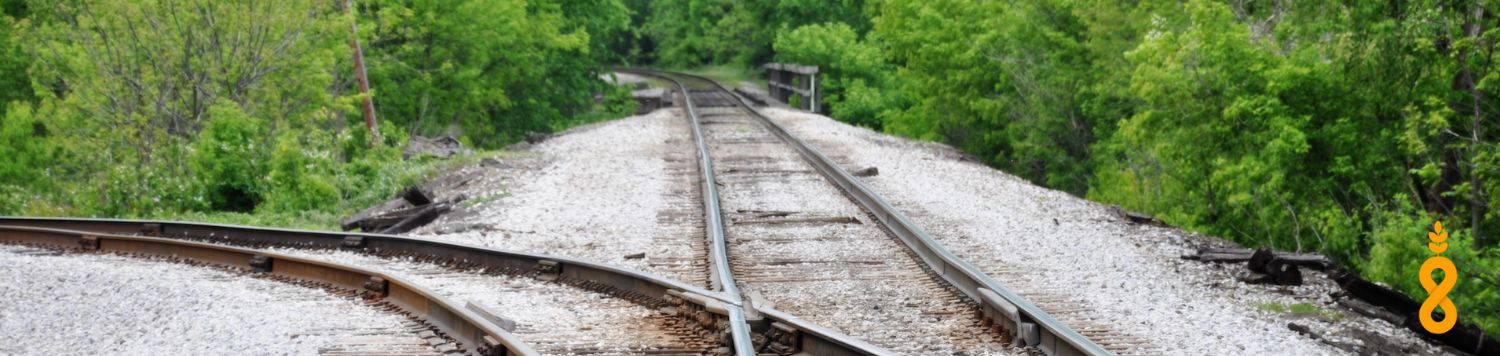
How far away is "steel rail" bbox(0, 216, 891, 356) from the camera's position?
273 inches

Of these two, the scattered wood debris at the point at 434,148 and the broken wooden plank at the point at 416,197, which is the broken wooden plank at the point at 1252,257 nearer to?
the broken wooden plank at the point at 416,197

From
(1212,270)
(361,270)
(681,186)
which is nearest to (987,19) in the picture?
(681,186)

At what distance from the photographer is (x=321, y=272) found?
32.6 ft

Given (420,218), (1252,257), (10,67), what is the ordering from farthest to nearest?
(10,67) < (420,218) < (1252,257)

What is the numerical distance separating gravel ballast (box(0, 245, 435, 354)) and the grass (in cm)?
561

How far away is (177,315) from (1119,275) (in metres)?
6.96

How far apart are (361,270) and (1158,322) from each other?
19.3 ft

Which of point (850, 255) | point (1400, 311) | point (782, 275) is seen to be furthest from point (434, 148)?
point (1400, 311)

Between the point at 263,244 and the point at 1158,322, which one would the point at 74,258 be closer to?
the point at 263,244

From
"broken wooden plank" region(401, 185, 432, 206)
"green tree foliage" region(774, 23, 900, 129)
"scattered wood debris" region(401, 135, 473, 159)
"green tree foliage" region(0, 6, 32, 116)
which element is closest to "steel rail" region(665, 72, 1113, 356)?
"broken wooden plank" region(401, 185, 432, 206)

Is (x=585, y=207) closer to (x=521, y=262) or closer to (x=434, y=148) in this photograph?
(x=521, y=262)

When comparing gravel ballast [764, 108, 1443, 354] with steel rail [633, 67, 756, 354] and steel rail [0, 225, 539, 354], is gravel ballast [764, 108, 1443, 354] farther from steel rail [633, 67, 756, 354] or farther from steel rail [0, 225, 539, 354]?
steel rail [0, 225, 539, 354]

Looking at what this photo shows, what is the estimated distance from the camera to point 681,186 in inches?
614

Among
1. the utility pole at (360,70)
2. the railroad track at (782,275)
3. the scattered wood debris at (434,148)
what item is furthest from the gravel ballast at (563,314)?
the utility pole at (360,70)
